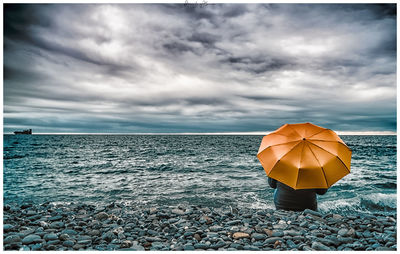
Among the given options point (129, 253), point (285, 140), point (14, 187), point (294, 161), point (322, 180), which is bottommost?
point (14, 187)

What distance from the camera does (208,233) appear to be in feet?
17.2

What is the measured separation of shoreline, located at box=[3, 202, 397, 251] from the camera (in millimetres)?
4578

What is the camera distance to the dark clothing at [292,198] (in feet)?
20.5

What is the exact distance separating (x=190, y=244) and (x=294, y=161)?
2.78 m

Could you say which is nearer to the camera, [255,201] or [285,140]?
[285,140]

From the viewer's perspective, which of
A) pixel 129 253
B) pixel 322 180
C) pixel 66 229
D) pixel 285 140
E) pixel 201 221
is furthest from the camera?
pixel 201 221

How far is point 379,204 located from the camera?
1026 cm

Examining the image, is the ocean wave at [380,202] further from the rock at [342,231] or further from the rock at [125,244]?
Answer: the rock at [125,244]

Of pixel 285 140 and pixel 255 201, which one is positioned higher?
pixel 285 140

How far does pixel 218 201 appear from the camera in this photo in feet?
35.1

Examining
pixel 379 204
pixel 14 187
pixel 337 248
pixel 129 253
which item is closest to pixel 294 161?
pixel 337 248

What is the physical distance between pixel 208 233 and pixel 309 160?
277 centimetres

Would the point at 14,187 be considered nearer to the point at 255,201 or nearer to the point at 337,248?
the point at 255,201

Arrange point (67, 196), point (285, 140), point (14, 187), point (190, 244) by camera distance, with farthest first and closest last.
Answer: point (14, 187) < point (67, 196) < point (285, 140) < point (190, 244)
